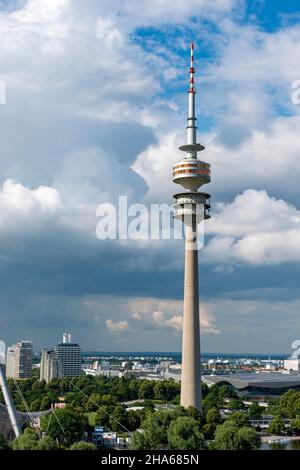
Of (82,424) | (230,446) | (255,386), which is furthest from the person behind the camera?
(255,386)

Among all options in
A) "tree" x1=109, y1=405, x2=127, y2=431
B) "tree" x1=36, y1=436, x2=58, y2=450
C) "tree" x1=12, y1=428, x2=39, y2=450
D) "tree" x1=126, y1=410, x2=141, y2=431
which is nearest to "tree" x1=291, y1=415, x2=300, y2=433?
"tree" x1=126, y1=410, x2=141, y2=431

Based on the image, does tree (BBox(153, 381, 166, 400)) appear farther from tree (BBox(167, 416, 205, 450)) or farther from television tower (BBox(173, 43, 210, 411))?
tree (BBox(167, 416, 205, 450))

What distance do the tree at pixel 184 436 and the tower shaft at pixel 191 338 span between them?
32.1 meters

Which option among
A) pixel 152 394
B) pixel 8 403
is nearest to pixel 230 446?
pixel 8 403

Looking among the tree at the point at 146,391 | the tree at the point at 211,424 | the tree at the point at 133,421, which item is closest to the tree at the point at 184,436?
the tree at the point at 211,424

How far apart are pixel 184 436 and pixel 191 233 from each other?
4325 centimetres

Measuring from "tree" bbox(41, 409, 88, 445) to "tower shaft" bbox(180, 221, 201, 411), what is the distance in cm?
2100

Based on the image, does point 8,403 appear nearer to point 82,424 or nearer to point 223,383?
point 82,424

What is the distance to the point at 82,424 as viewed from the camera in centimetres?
7462

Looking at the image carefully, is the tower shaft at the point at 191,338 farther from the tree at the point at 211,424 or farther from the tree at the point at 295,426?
the tree at the point at 295,426

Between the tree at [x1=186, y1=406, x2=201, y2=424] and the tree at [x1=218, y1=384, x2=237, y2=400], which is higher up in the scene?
the tree at [x1=186, y1=406, x2=201, y2=424]

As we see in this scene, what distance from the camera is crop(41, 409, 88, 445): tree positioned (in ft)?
233

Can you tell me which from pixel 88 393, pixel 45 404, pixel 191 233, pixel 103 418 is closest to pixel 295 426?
pixel 103 418
